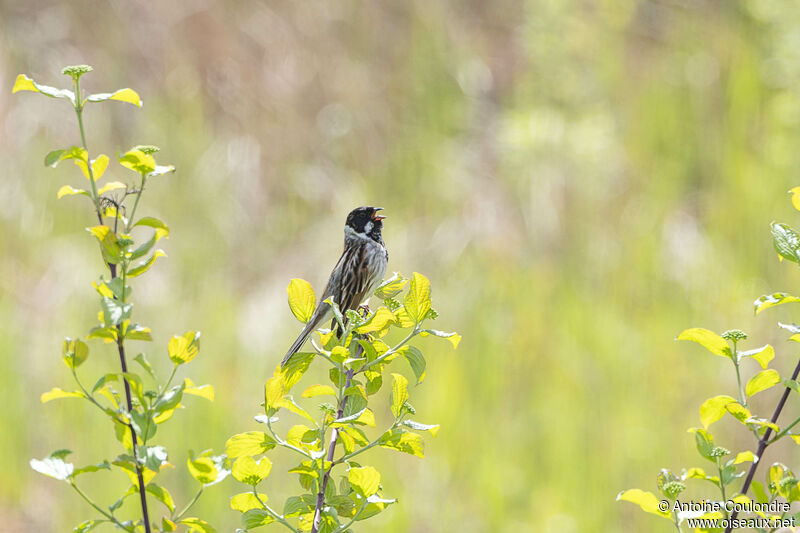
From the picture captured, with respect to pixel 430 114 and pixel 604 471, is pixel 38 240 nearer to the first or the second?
pixel 430 114

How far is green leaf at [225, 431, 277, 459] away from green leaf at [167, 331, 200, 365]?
0.14m

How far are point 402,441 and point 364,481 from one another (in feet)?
0.28

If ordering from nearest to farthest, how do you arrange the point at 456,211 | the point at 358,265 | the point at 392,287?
the point at 392,287, the point at 358,265, the point at 456,211

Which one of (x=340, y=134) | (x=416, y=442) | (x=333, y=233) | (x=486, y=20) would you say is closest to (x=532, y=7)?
(x=486, y=20)

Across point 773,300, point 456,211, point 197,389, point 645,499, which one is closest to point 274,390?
point 197,389

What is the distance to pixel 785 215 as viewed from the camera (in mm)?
5691

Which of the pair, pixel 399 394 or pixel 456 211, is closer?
pixel 399 394

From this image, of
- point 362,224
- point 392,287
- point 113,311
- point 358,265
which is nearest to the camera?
point 113,311

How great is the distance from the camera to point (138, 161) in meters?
1.34

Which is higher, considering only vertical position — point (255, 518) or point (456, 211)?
point (456, 211)

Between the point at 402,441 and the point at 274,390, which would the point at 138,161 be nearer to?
the point at 274,390

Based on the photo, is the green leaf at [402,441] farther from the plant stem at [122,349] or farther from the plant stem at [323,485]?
the plant stem at [122,349]

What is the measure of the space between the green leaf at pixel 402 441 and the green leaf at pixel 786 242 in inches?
23.0

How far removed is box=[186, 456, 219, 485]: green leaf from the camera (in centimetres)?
136
